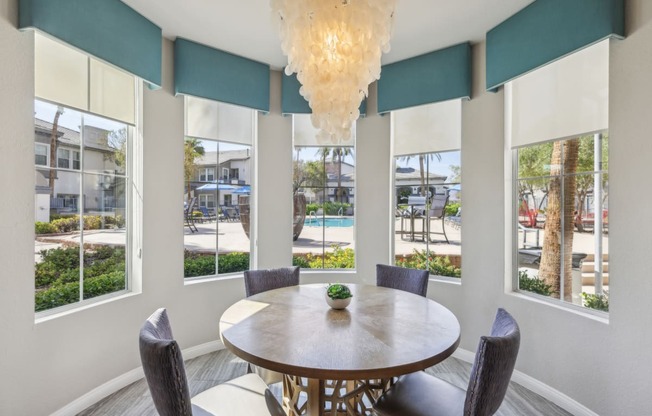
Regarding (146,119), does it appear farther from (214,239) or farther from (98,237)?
(214,239)

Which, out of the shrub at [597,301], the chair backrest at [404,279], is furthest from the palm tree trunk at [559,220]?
the chair backrest at [404,279]

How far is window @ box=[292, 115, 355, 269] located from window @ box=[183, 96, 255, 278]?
1.98 feet

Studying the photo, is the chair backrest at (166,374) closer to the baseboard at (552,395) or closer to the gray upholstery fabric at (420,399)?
the gray upholstery fabric at (420,399)

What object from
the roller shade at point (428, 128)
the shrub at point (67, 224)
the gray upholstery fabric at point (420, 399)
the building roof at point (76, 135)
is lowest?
the gray upholstery fabric at point (420, 399)

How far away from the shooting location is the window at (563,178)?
94.1 inches

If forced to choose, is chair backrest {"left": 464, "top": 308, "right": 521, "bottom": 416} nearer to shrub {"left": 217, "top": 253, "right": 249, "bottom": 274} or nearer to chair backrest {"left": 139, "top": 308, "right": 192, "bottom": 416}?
chair backrest {"left": 139, "top": 308, "right": 192, "bottom": 416}

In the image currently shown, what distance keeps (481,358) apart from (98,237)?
9.45 ft

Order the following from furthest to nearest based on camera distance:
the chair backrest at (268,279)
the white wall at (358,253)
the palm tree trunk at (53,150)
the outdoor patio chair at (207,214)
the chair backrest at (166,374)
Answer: the outdoor patio chair at (207,214)
the chair backrest at (268,279)
the palm tree trunk at (53,150)
the white wall at (358,253)
the chair backrest at (166,374)

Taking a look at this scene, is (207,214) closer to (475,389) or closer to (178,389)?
(178,389)

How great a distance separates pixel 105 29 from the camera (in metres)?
2.38

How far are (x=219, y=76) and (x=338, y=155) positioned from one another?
1564 mm

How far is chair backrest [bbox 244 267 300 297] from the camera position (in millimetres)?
2730

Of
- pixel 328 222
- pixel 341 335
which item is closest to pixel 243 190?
pixel 328 222

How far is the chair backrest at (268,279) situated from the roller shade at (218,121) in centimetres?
160
